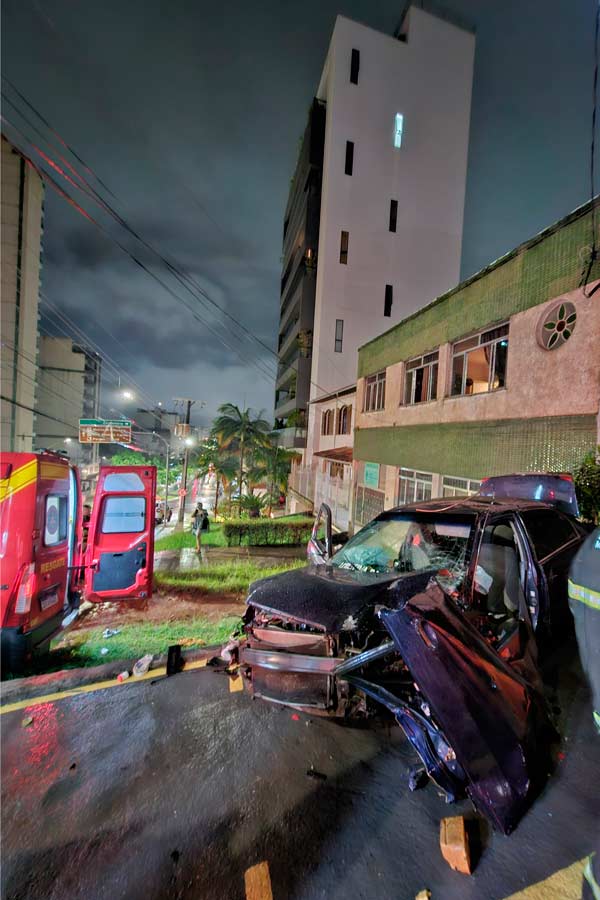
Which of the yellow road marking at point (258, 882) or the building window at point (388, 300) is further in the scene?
the building window at point (388, 300)

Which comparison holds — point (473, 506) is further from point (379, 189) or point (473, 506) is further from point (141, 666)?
point (379, 189)

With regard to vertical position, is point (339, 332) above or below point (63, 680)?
above

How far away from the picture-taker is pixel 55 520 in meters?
4.75


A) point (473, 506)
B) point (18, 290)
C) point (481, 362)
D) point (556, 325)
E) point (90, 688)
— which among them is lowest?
point (90, 688)

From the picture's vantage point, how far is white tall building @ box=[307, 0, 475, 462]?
25.5 m

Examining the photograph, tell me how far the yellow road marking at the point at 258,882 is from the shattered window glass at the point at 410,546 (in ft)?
6.73

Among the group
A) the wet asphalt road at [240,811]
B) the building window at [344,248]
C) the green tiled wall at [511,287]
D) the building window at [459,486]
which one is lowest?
the wet asphalt road at [240,811]

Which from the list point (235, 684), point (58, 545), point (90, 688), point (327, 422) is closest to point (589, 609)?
point (235, 684)

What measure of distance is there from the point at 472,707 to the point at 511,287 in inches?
310

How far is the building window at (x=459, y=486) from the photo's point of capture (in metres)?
8.34

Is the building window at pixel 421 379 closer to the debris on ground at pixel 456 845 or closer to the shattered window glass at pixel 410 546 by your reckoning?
the shattered window glass at pixel 410 546

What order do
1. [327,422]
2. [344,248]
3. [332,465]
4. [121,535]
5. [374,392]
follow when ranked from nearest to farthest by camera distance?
[121,535], [374,392], [332,465], [327,422], [344,248]

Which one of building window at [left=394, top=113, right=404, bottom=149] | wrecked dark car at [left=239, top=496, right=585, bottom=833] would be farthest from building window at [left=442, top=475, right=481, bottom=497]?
building window at [left=394, top=113, right=404, bottom=149]

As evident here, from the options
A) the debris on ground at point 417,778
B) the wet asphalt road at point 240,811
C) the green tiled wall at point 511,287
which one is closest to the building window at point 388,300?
the green tiled wall at point 511,287
